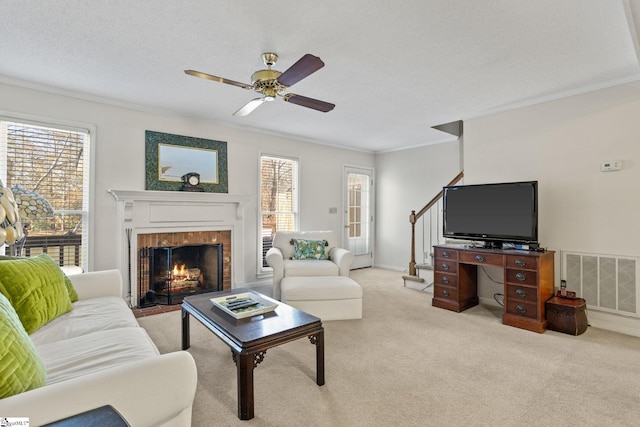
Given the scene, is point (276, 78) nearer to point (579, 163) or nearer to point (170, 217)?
point (170, 217)

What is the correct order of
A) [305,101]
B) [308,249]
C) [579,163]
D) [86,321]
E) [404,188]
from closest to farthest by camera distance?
1. [86,321]
2. [305,101]
3. [579,163]
4. [308,249]
5. [404,188]

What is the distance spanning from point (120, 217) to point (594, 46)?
4903mm

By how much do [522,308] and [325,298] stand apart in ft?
6.69

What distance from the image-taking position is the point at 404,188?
6.19m

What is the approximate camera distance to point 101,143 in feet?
12.0

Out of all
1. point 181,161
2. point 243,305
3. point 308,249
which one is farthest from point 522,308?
point 181,161

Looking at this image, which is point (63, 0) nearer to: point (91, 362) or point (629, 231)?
point (91, 362)

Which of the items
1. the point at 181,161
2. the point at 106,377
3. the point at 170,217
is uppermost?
the point at 181,161

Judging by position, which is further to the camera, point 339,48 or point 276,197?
point 276,197

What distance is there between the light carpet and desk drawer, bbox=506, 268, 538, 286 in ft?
1.61

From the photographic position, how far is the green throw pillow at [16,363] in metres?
0.97

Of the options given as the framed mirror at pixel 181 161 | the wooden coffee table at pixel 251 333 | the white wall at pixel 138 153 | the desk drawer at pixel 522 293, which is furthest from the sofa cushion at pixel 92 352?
the desk drawer at pixel 522 293

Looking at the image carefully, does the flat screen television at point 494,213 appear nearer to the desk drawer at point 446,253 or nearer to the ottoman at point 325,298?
the desk drawer at point 446,253

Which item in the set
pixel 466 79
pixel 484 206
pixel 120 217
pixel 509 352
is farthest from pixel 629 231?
pixel 120 217
